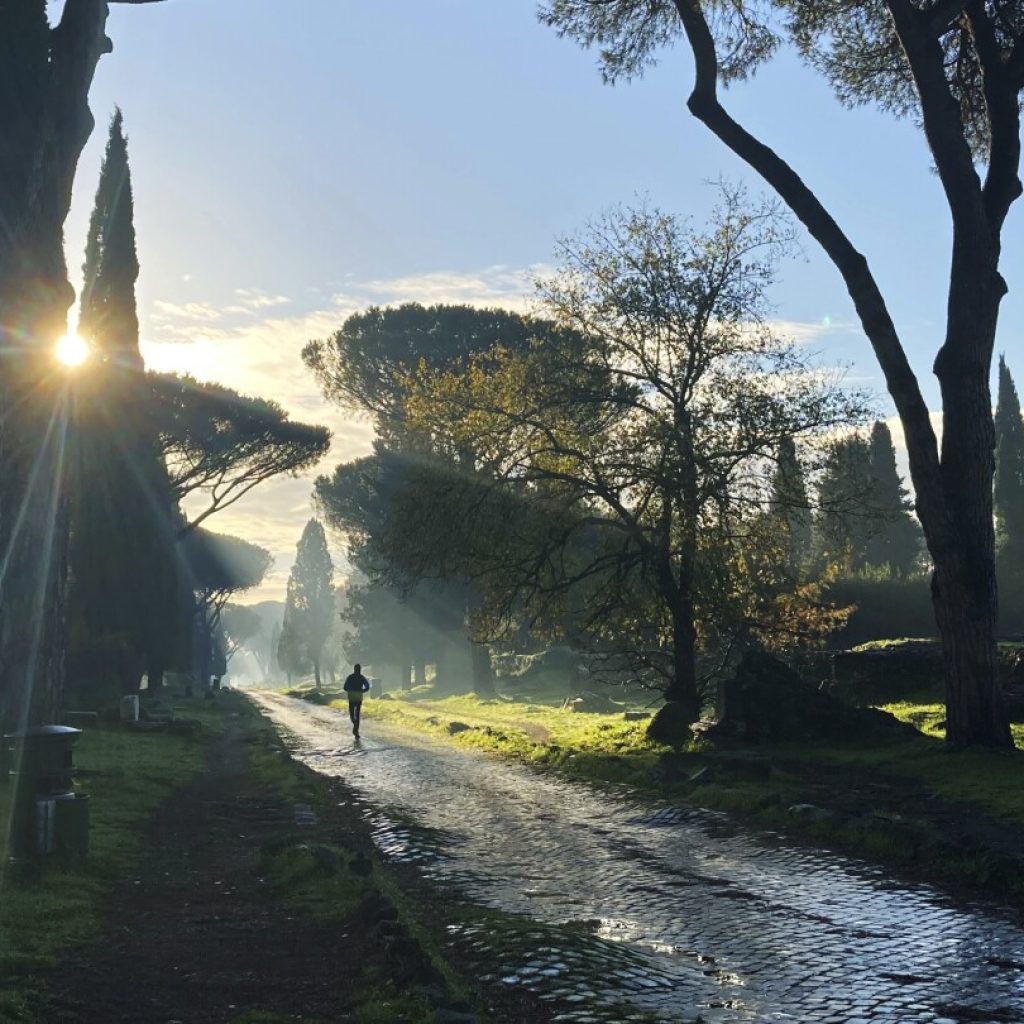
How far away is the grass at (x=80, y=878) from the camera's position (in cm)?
643

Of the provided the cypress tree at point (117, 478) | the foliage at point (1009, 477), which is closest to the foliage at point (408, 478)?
the cypress tree at point (117, 478)

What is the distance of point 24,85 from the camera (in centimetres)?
1505

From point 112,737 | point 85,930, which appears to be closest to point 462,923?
point 85,930

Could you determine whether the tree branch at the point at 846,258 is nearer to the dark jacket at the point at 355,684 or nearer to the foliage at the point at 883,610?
the dark jacket at the point at 355,684

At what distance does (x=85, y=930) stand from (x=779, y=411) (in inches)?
552

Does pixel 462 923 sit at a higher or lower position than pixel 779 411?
lower

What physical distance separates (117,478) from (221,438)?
29.9 ft

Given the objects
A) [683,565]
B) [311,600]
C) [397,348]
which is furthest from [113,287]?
[311,600]

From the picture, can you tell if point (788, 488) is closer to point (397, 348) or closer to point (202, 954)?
point (202, 954)

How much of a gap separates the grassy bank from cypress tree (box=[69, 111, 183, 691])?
60.1ft

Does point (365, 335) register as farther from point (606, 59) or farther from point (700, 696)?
point (700, 696)

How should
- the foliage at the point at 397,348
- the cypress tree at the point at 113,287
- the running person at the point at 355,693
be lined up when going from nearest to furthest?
the running person at the point at 355,693 → the cypress tree at the point at 113,287 → the foliage at the point at 397,348

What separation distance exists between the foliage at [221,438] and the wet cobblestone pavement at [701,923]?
33.2m

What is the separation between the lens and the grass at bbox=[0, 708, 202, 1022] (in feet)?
21.1
